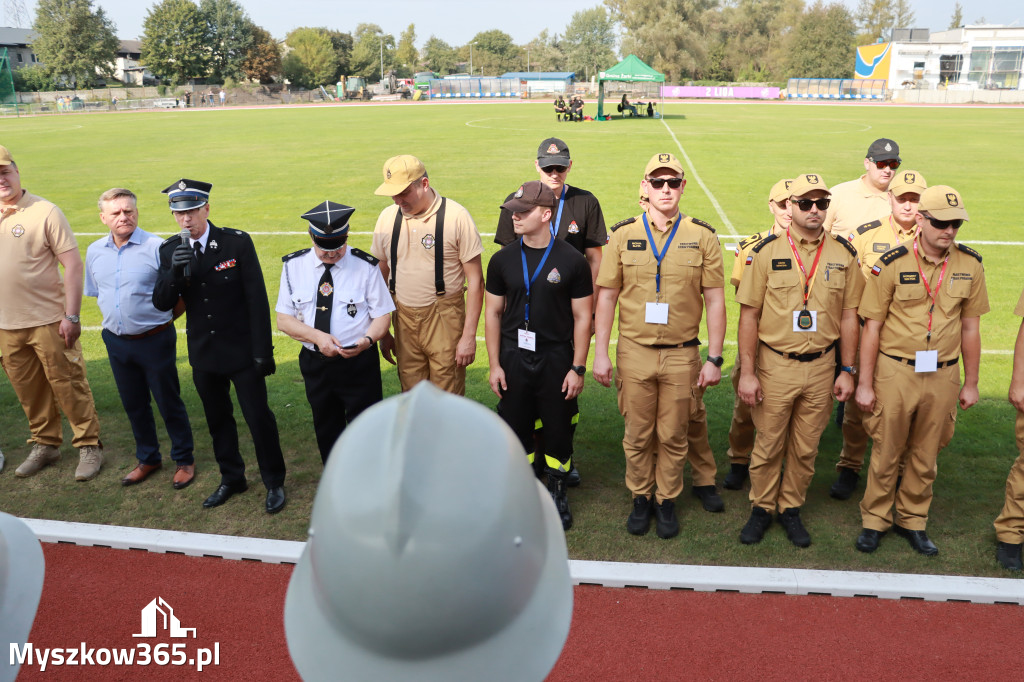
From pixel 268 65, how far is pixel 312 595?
116m

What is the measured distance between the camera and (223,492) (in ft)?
19.2

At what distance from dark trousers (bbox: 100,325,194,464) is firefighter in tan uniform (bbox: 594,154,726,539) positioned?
3.40m

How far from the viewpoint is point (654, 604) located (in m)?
4.41

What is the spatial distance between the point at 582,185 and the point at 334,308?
48.0ft

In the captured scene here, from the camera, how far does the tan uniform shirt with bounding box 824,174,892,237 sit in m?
6.61

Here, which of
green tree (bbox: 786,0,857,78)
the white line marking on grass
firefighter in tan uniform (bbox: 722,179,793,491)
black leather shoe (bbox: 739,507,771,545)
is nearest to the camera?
black leather shoe (bbox: 739,507,771,545)

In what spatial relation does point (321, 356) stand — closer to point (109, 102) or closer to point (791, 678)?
point (791, 678)

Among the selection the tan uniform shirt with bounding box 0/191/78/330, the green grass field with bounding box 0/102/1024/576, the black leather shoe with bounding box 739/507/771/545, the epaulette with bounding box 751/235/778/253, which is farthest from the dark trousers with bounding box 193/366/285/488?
the epaulette with bounding box 751/235/778/253

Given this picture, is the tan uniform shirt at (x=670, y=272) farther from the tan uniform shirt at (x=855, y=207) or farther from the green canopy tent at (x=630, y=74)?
the green canopy tent at (x=630, y=74)

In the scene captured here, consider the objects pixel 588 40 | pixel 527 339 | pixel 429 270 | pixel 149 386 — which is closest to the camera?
pixel 527 339

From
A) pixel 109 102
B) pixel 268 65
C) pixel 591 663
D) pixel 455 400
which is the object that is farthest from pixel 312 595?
pixel 268 65

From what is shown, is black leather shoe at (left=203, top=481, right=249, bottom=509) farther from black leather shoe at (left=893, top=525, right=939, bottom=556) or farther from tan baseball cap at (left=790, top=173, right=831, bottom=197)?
black leather shoe at (left=893, top=525, right=939, bottom=556)

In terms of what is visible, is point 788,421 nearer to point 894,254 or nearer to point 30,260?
point 894,254

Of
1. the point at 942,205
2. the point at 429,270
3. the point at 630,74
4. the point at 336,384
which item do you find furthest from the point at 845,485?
the point at 630,74
